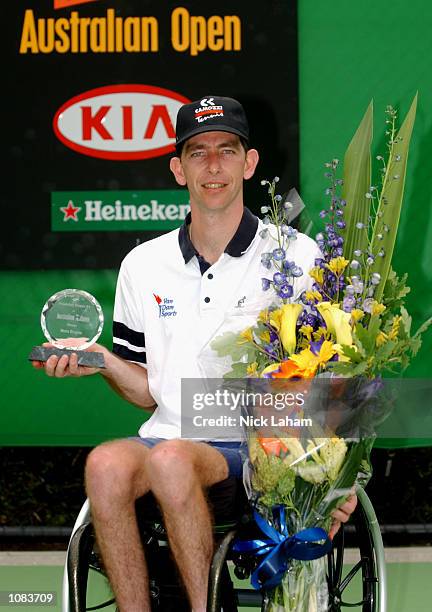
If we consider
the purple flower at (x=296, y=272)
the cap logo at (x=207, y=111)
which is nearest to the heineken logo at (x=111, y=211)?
the cap logo at (x=207, y=111)

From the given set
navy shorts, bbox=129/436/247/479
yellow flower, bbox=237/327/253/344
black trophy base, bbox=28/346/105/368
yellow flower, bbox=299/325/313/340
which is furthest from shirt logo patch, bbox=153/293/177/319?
yellow flower, bbox=299/325/313/340

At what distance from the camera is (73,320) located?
9.55ft

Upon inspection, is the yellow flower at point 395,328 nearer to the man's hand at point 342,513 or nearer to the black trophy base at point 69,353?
the man's hand at point 342,513

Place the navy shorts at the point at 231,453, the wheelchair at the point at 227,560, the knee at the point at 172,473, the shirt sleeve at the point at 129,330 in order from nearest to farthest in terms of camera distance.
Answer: the knee at the point at 172,473 → the wheelchair at the point at 227,560 → the navy shorts at the point at 231,453 → the shirt sleeve at the point at 129,330

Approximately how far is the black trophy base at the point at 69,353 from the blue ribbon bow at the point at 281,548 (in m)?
0.57

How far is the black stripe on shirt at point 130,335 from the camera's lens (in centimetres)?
314

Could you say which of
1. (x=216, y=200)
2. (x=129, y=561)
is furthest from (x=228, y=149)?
(x=129, y=561)

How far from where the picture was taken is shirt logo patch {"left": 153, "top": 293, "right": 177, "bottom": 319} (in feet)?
9.91

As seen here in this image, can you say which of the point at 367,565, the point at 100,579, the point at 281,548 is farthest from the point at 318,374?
the point at 100,579

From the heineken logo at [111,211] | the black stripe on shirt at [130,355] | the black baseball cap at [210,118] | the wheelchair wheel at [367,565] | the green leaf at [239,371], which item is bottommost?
the wheelchair wheel at [367,565]

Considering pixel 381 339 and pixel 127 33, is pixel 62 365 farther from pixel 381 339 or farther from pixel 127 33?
pixel 127 33

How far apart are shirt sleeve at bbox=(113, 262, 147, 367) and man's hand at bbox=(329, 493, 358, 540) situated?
0.75 m

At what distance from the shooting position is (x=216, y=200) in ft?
10.1

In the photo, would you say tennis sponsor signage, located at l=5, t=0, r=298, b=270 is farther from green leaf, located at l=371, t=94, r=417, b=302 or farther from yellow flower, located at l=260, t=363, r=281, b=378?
yellow flower, located at l=260, t=363, r=281, b=378
